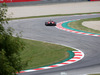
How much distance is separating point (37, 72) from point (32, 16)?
33.4 meters

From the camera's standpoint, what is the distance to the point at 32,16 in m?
49.8

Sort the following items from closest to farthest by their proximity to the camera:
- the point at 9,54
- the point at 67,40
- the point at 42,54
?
the point at 9,54 → the point at 42,54 → the point at 67,40

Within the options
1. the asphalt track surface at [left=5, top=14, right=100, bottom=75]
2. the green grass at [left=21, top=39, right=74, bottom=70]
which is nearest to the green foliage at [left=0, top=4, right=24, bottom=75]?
the asphalt track surface at [left=5, top=14, right=100, bottom=75]

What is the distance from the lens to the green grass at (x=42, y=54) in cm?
1986

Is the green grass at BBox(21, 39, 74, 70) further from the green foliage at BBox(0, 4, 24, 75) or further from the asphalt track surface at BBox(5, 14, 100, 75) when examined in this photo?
the green foliage at BBox(0, 4, 24, 75)

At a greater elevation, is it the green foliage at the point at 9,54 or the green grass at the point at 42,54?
the green foliage at the point at 9,54

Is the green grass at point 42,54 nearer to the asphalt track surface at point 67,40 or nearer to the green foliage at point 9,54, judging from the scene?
the asphalt track surface at point 67,40

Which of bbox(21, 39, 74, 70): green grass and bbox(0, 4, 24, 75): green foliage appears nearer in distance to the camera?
bbox(0, 4, 24, 75): green foliage

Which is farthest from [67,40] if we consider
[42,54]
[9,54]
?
[9,54]

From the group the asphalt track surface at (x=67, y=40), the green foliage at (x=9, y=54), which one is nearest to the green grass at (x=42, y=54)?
the asphalt track surface at (x=67, y=40)

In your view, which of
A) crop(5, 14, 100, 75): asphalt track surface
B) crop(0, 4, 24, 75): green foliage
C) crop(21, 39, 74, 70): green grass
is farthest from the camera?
crop(21, 39, 74, 70): green grass

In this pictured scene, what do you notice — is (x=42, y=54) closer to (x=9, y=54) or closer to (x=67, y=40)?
(x=67, y=40)

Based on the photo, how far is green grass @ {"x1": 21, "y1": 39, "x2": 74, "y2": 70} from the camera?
65.2 feet

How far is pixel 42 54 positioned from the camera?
22453mm
